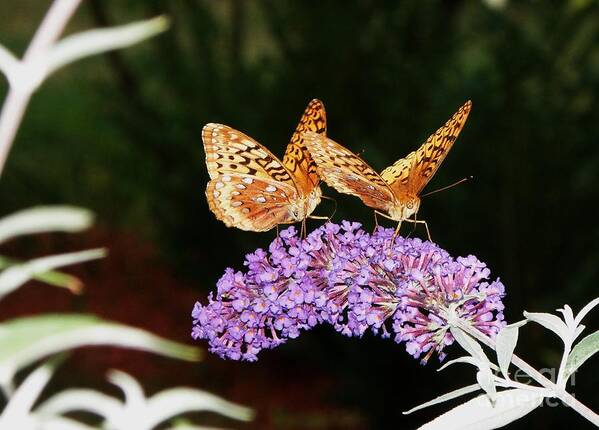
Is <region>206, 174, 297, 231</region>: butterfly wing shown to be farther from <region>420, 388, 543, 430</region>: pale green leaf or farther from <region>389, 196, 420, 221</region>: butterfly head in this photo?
<region>420, 388, 543, 430</region>: pale green leaf

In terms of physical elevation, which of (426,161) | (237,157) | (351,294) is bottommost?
(351,294)

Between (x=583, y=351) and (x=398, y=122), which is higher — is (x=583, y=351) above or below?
below

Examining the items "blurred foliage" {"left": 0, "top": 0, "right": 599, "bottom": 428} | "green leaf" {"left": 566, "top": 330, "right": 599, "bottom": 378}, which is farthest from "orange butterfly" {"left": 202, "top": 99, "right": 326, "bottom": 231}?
"blurred foliage" {"left": 0, "top": 0, "right": 599, "bottom": 428}

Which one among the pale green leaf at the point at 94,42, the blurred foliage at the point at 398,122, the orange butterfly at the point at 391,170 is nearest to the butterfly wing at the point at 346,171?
the orange butterfly at the point at 391,170

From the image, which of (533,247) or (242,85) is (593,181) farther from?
(242,85)

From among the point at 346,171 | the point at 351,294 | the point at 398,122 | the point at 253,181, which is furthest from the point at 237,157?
the point at 398,122

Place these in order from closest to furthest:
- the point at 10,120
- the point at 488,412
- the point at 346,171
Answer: the point at 10,120
the point at 488,412
the point at 346,171

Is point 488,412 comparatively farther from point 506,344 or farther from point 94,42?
point 94,42
